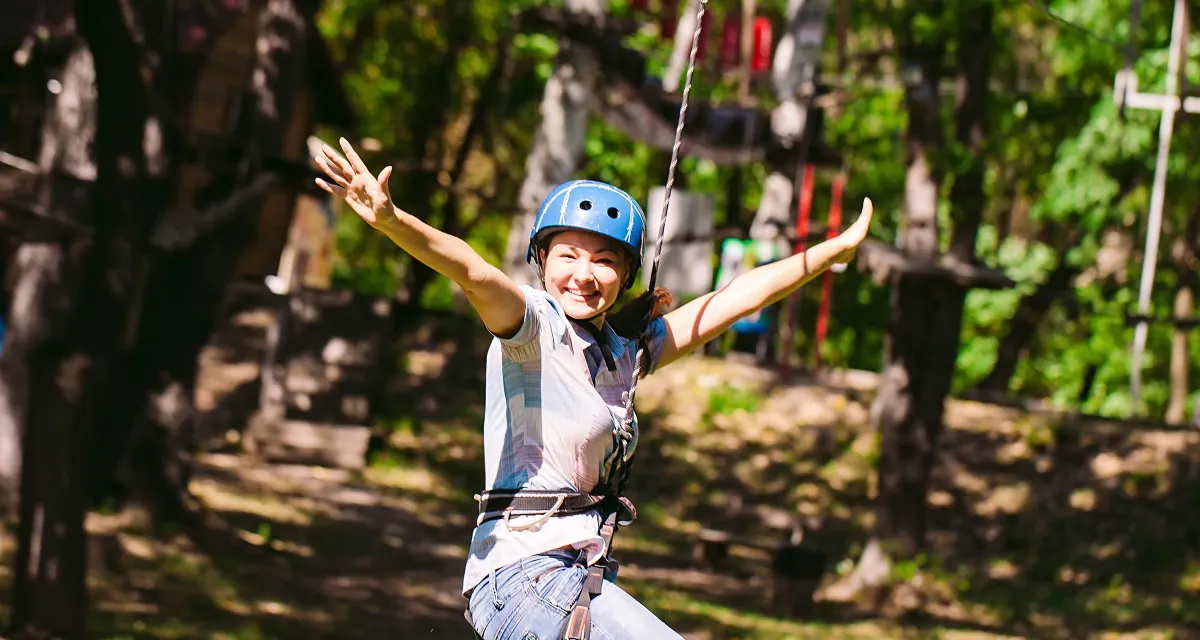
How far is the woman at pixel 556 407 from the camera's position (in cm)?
446

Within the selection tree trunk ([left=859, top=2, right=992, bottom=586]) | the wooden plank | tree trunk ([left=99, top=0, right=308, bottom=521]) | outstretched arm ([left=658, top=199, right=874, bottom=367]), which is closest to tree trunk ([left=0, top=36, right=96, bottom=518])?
tree trunk ([left=99, top=0, right=308, bottom=521])

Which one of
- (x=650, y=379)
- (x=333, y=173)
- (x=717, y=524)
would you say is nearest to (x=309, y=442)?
(x=650, y=379)

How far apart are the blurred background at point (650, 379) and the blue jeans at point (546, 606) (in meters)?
5.46

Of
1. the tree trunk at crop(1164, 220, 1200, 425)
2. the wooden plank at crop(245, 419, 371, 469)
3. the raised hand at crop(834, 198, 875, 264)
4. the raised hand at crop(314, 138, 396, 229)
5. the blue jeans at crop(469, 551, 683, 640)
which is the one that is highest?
the tree trunk at crop(1164, 220, 1200, 425)

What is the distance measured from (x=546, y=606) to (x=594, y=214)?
3.60 feet

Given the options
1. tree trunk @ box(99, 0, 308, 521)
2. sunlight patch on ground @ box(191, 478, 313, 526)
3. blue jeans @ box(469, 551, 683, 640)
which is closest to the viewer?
blue jeans @ box(469, 551, 683, 640)

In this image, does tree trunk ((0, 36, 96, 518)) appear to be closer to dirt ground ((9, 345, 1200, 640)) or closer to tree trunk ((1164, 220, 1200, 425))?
dirt ground ((9, 345, 1200, 640))

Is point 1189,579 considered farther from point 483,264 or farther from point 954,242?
point 483,264

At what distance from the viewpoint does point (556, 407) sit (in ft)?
15.1

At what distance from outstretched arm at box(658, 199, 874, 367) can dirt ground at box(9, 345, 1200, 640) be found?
6.73m

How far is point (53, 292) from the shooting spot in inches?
396

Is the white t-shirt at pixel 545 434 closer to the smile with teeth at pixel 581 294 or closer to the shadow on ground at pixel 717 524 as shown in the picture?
the smile with teeth at pixel 581 294

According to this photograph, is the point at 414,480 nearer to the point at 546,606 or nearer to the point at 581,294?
the point at 581,294

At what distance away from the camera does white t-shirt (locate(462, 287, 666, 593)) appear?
15.0 ft
